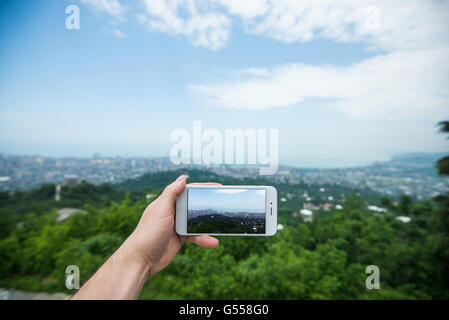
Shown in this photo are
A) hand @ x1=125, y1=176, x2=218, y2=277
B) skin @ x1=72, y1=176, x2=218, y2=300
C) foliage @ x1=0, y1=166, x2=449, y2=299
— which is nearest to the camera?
skin @ x1=72, y1=176, x2=218, y2=300

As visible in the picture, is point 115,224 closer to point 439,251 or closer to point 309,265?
point 309,265

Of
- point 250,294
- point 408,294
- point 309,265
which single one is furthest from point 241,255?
point 408,294

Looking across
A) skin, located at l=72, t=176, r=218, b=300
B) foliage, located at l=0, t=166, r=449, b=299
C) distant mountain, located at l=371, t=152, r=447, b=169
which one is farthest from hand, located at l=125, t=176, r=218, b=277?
distant mountain, located at l=371, t=152, r=447, b=169

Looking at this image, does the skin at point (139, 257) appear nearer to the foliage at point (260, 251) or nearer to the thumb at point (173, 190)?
the thumb at point (173, 190)

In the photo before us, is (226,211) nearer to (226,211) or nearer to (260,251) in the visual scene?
(226,211)

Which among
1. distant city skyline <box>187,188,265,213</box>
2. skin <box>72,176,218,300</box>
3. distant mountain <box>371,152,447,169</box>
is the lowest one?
skin <box>72,176,218,300</box>

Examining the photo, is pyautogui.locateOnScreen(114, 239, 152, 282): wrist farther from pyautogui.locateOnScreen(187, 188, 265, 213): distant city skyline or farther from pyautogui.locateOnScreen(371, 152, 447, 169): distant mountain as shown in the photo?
pyautogui.locateOnScreen(371, 152, 447, 169): distant mountain
